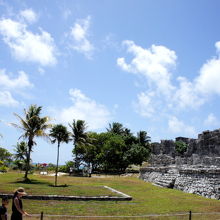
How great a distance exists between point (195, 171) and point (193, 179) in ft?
1.83

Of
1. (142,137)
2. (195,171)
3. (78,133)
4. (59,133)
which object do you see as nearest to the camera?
(195,171)

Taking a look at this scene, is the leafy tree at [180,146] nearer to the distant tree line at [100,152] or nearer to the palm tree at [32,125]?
the distant tree line at [100,152]

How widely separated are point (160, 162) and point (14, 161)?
64.3 ft

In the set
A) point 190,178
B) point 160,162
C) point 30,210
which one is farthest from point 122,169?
point 30,210

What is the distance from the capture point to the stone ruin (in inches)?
680

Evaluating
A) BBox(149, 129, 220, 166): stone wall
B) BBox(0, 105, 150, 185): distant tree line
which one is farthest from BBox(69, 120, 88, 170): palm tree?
BBox(149, 129, 220, 166): stone wall

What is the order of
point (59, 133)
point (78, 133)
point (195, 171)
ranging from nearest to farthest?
point (195, 171) → point (59, 133) → point (78, 133)

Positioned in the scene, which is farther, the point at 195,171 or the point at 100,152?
the point at 100,152

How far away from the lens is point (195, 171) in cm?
1909

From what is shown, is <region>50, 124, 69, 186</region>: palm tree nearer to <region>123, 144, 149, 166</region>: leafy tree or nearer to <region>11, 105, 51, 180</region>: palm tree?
<region>11, 105, 51, 180</region>: palm tree

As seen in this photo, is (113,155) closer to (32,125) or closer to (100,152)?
(100,152)

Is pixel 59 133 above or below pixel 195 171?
above

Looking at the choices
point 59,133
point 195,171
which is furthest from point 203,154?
point 59,133

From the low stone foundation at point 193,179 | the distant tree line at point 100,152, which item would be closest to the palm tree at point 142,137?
the distant tree line at point 100,152
